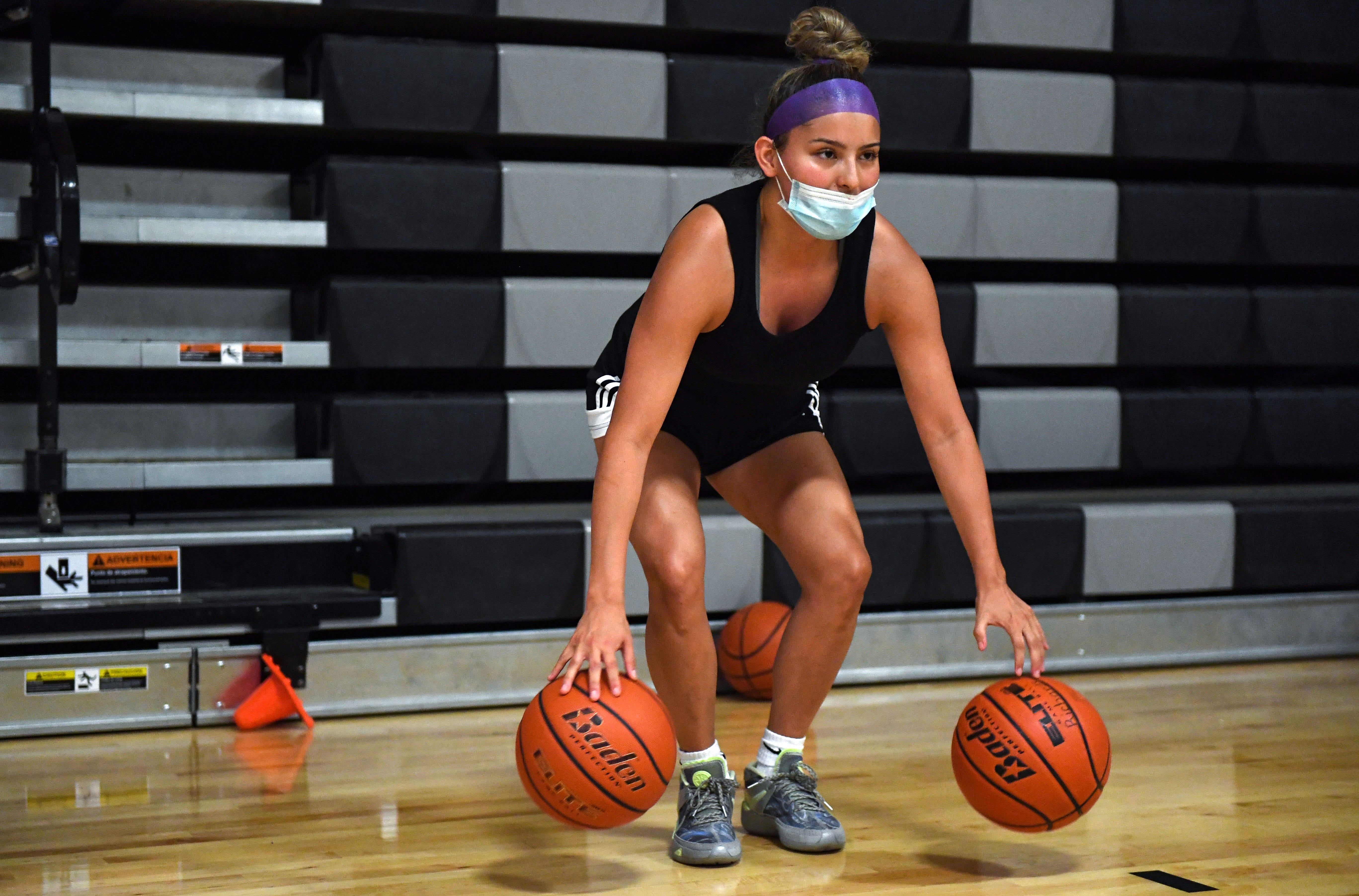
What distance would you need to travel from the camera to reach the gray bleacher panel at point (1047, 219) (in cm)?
387

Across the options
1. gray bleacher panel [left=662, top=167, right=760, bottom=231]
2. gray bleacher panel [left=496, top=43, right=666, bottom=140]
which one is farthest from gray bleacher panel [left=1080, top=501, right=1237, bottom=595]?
gray bleacher panel [left=496, top=43, right=666, bottom=140]

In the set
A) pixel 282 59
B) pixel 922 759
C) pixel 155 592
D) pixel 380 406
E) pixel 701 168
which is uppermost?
pixel 282 59

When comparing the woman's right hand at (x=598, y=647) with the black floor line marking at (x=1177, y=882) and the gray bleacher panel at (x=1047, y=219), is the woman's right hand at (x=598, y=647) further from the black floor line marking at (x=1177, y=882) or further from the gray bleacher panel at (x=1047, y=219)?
the gray bleacher panel at (x=1047, y=219)

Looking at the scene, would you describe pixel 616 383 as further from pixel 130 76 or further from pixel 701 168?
pixel 130 76

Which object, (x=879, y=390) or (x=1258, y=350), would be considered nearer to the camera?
(x=879, y=390)

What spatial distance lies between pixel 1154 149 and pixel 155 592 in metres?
2.81

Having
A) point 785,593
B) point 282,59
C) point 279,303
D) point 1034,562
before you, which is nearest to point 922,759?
point 785,593

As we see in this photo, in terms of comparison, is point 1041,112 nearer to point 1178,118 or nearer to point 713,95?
point 1178,118

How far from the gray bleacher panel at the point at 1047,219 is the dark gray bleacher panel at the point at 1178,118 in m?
0.15

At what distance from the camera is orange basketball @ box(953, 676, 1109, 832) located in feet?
6.61

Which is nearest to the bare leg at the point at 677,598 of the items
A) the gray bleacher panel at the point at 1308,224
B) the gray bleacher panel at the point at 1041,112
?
the gray bleacher panel at the point at 1041,112

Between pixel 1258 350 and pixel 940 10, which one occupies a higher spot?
pixel 940 10

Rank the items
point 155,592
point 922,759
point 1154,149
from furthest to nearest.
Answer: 1. point 1154,149
2. point 155,592
3. point 922,759

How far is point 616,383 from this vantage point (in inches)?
92.0
